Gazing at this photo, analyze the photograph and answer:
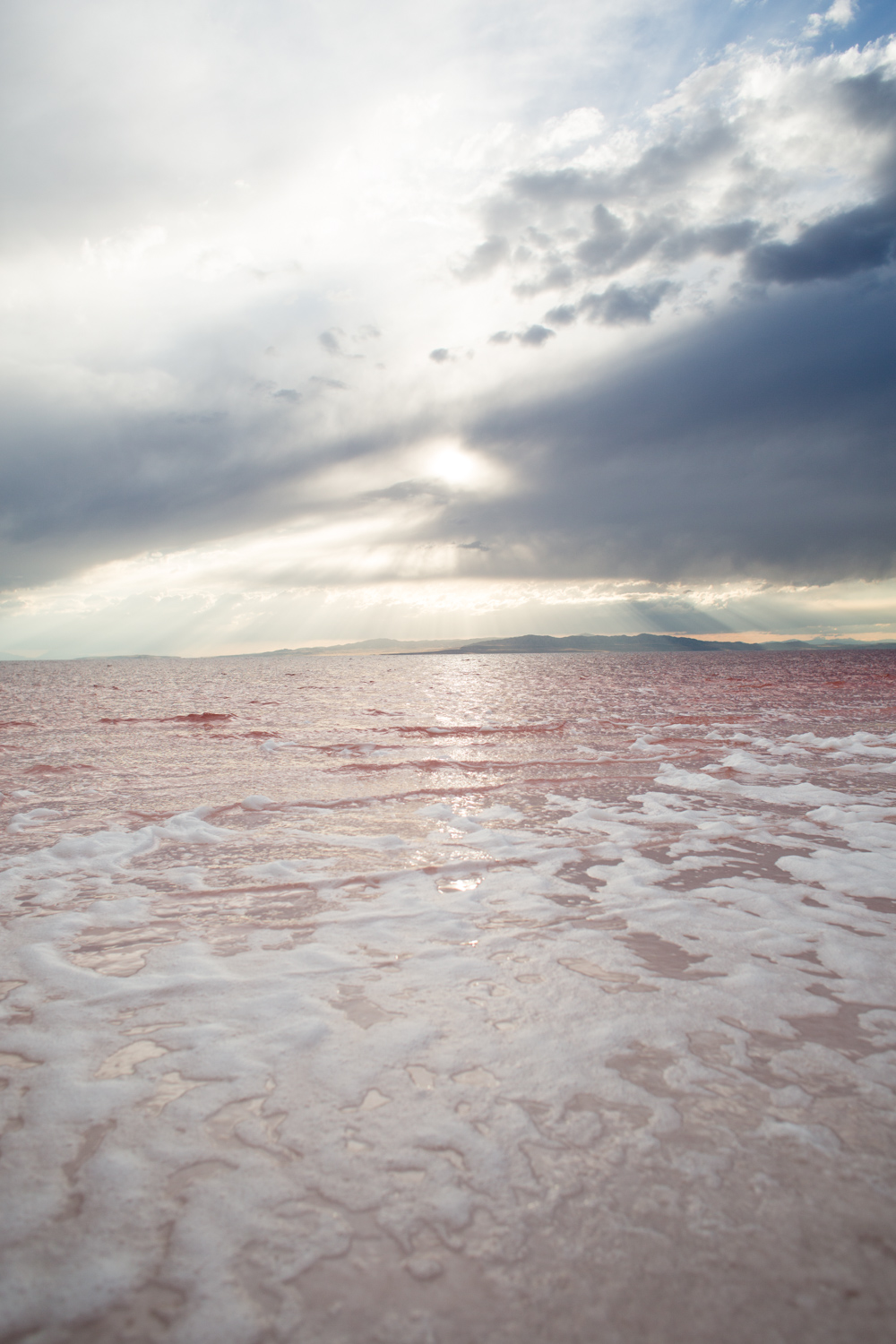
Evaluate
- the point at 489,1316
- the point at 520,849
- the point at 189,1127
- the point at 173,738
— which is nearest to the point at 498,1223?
the point at 489,1316

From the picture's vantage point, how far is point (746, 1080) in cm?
281

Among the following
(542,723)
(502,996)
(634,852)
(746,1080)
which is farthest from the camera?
(542,723)

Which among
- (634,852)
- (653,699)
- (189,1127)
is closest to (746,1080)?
(189,1127)

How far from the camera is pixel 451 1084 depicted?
110 inches

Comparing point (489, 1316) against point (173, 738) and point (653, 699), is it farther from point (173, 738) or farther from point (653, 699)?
point (653, 699)

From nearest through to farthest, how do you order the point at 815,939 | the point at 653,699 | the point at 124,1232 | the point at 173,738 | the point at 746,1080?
the point at 124,1232
the point at 746,1080
the point at 815,939
the point at 173,738
the point at 653,699

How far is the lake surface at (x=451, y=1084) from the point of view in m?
1.89

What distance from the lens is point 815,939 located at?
13.9ft

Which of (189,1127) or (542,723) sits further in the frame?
(542,723)

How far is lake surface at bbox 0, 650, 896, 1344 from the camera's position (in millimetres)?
1892

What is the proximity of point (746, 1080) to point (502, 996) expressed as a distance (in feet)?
4.13

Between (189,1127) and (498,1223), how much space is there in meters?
1.32

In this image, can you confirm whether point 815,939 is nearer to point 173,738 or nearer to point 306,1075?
point 306,1075

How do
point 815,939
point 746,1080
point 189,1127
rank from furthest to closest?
point 815,939 → point 746,1080 → point 189,1127
